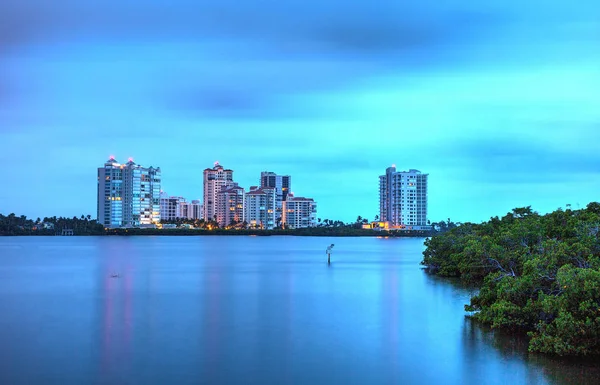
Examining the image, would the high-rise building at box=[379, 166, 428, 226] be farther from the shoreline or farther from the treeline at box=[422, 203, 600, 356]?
the treeline at box=[422, 203, 600, 356]

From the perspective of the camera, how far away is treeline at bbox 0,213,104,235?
170 meters

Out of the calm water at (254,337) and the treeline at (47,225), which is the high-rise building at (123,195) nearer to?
the treeline at (47,225)

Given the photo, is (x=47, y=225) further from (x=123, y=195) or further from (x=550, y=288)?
(x=550, y=288)

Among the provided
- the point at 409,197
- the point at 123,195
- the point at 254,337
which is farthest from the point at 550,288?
the point at 409,197

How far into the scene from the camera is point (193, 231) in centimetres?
18188

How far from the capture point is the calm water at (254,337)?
1672 cm

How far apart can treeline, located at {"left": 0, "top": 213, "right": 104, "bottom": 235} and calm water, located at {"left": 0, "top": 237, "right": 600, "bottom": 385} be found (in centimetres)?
14048

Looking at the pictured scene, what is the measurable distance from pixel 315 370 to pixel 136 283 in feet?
83.5

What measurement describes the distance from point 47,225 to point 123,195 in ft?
82.3

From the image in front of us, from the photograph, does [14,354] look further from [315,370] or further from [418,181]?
[418,181]

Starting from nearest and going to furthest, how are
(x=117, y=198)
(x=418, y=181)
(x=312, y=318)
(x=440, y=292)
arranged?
(x=312, y=318)
(x=440, y=292)
(x=117, y=198)
(x=418, y=181)

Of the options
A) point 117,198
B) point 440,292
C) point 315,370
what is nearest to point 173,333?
point 315,370

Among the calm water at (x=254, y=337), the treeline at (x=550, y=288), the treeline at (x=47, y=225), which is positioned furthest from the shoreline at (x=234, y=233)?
the treeline at (x=550, y=288)

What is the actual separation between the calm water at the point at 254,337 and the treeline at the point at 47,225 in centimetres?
14048
